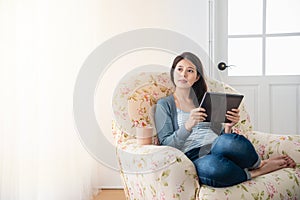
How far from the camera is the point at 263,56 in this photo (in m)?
2.69

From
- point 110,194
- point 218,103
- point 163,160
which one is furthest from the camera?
point 110,194

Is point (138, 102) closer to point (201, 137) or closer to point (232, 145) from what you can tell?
point (201, 137)

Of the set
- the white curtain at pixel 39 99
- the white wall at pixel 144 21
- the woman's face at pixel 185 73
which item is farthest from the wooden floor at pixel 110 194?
the woman's face at pixel 185 73

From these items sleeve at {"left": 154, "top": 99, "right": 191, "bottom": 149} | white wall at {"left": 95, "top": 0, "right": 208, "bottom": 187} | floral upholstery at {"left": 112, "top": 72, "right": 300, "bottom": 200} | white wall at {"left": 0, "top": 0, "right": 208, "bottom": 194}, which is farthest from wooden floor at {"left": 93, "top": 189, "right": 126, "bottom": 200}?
sleeve at {"left": 154, "top": 99, "right": 191, "bottom": 149}

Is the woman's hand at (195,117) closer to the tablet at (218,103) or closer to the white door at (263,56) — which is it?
the tablet at (218,103)

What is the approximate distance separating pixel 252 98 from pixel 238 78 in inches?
7.3

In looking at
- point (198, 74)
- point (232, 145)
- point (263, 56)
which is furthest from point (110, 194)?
point (263, 56)

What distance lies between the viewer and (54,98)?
1.87 m

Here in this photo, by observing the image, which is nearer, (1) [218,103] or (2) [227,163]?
(2) [227,163]

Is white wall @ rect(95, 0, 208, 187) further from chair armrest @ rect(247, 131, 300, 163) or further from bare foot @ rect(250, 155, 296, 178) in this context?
bare foot @ rect(250, 155, 296, 178)

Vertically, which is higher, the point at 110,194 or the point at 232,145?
the point at 232,145

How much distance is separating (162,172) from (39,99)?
73 cm

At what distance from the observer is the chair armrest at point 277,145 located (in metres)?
1.64

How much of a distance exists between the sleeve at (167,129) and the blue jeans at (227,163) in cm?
15
